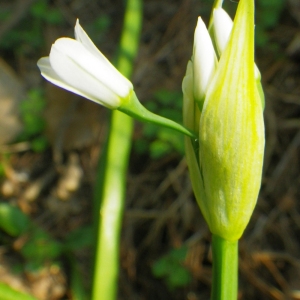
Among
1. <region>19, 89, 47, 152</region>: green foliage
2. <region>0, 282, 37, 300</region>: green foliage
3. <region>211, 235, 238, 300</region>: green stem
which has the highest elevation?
<region>211, 235, 238, 300</region>: green stem

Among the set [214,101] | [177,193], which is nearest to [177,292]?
[177,193]

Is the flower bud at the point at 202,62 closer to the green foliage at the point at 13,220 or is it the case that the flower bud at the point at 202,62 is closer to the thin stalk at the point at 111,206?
the thin stalk at the point at 111,206

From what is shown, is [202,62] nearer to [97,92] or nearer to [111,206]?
[97,92]

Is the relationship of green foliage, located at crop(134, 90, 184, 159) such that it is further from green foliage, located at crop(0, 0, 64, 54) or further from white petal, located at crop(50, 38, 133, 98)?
white petal, located at crop(50, 38, 133, 98)

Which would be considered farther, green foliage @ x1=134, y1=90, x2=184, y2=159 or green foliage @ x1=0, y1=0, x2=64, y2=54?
green foliage @ x1=0, y1=0, x2=64, y2=54

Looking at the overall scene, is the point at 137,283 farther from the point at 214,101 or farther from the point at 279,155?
the point at 214,101

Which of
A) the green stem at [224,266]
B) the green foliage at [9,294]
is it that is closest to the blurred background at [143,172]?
the green foliage at [9,294]

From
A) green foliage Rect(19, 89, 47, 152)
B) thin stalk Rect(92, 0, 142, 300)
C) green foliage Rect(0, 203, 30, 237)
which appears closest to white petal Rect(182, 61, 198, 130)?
thin stalk Rect(92, 0, 142, 300)
